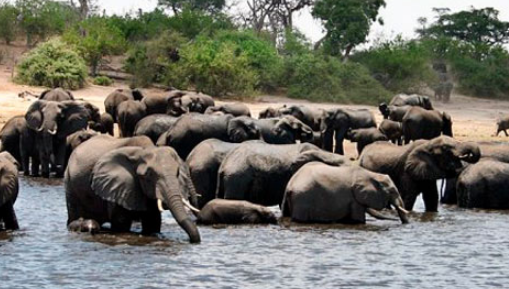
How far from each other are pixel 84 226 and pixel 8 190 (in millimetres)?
1090

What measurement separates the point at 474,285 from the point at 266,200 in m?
5.90

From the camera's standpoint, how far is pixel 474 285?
13875 millimetres

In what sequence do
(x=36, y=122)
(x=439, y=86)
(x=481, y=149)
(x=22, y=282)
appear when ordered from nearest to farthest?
(x=22, y=282) < (x=481, y=149) < (x=36, y=122) < (x=439, y=86)

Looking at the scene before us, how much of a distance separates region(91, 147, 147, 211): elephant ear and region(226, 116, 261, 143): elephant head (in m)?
7.78

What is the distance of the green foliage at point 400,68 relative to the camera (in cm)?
5369

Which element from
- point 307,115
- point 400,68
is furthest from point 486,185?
point 400,68

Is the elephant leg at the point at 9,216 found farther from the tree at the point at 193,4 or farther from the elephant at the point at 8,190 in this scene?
the tree at the point at 193,4

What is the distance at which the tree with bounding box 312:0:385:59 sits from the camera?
194 ft

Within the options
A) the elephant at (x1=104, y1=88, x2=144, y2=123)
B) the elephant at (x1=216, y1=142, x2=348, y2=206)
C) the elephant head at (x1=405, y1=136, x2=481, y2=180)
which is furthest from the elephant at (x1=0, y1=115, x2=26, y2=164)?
the elephant head at (x1=405, y1=136, x2=481, y2=180)

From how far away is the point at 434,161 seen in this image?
66.6ft

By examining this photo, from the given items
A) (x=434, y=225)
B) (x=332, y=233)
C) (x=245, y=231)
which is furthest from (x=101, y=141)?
(x=434, y=225)

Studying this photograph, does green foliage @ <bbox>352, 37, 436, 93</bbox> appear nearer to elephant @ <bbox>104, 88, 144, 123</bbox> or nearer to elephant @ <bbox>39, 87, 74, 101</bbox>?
elephant @ <bbox>104, 88, 144, 123</bbox>

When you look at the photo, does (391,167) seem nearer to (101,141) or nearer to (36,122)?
(101,141)

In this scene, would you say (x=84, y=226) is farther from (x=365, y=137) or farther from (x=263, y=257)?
(x=365, y=137)
